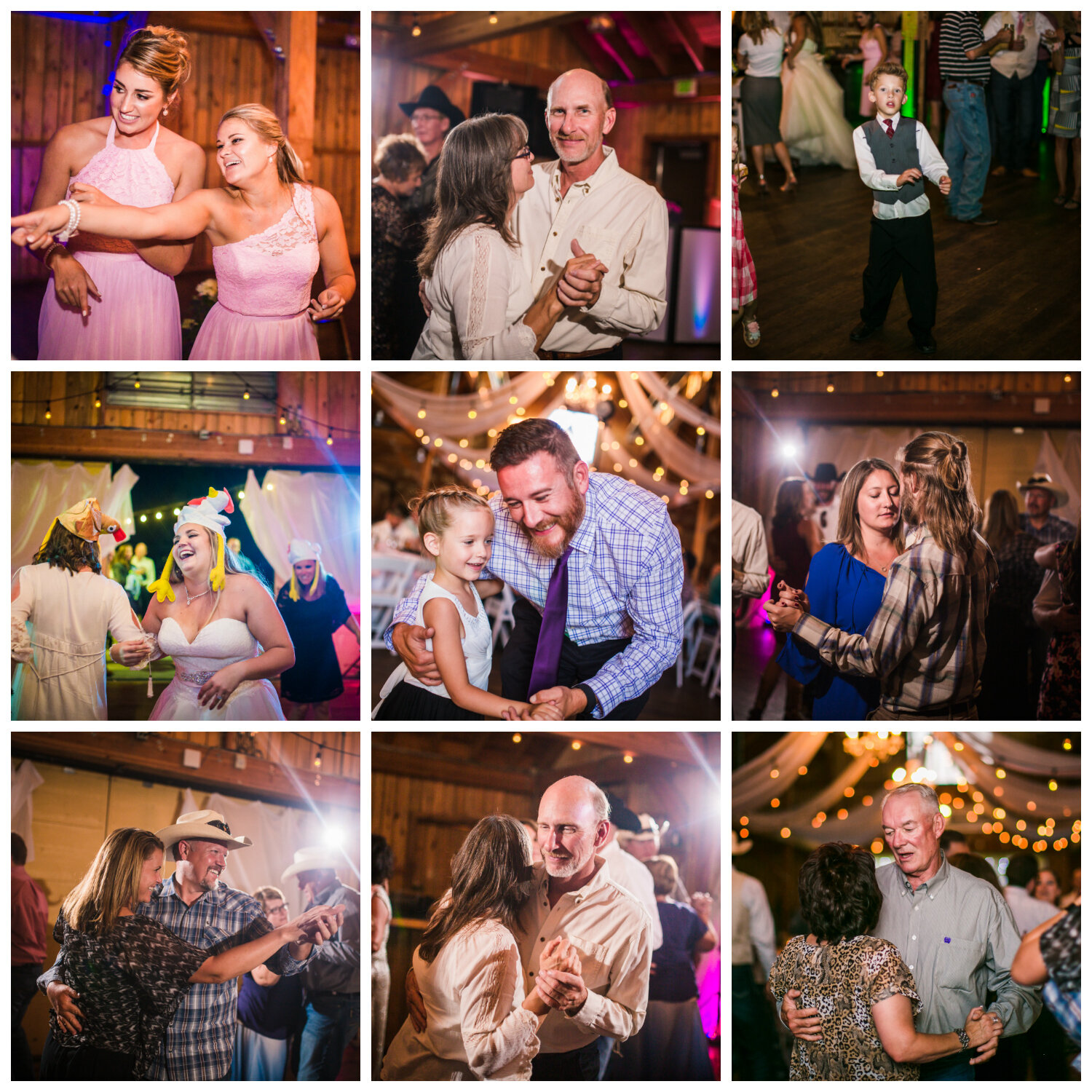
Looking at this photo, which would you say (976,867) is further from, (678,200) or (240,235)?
(240,235)

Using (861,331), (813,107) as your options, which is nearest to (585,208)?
(813,107)

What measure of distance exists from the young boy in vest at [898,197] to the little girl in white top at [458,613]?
1.22 metres

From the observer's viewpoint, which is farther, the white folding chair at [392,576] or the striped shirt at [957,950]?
the white folding chair at [392,576]

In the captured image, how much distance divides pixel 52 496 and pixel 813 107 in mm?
2313

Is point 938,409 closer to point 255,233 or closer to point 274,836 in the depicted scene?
point 255,233

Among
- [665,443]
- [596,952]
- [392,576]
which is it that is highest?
[665,443]

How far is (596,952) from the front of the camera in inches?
107

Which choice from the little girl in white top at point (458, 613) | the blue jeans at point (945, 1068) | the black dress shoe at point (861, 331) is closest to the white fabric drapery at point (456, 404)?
the little girl in white top at point (458, 613)

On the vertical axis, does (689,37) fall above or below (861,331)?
above

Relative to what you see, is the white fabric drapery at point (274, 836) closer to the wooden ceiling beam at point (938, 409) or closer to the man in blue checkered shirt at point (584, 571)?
the man in blue checkered shirt at point (584, 571)

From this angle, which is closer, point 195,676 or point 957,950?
point 957,950

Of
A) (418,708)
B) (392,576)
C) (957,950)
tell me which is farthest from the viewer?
(392,576)

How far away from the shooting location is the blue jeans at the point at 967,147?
8.91 feet

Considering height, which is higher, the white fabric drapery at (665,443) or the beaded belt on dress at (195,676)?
the white fabric drapery at (665,443)
